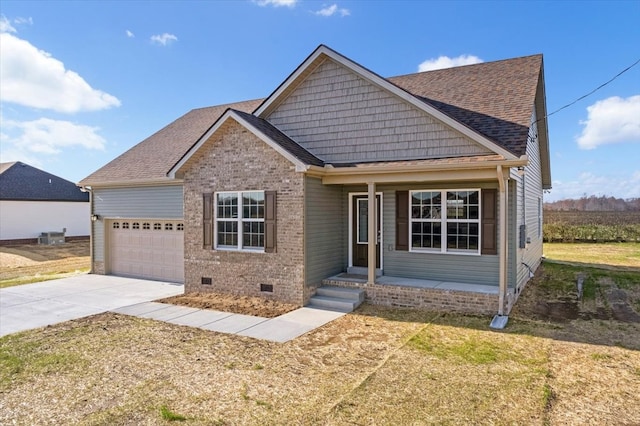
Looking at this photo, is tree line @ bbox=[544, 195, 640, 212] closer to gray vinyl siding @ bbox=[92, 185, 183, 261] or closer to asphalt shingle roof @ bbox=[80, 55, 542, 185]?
asphalt shingle roof @ bbox=[80, 55, 542, 185]

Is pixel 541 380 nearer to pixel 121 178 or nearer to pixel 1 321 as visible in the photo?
pixel 1 321

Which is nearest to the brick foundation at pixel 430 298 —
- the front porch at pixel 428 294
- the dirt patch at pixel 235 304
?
the front porch at pixel 428 294

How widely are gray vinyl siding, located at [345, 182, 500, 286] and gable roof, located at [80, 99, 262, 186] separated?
7188mm

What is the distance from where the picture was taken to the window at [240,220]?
10328mm

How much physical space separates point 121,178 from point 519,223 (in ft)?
43.2

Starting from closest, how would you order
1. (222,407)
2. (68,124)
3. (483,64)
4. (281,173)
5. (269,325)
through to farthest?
(222,407)
(269,325)
(281,173)
(483,64)
(68,124)

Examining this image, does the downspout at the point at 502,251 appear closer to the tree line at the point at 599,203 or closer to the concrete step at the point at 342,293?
the concrete step at the point at 342,293

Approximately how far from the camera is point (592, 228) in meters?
26.0

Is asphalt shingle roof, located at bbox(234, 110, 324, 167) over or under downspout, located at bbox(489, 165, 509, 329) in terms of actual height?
over

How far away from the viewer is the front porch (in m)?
8.65

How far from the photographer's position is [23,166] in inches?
1187

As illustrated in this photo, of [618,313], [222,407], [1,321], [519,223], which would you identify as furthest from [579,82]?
[1,321]

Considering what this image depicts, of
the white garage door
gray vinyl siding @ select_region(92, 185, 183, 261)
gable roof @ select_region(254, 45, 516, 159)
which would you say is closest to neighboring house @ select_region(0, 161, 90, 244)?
gray vinyl siding @ select_region(92, 185, 183, 261)

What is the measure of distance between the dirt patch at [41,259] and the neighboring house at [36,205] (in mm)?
1579
